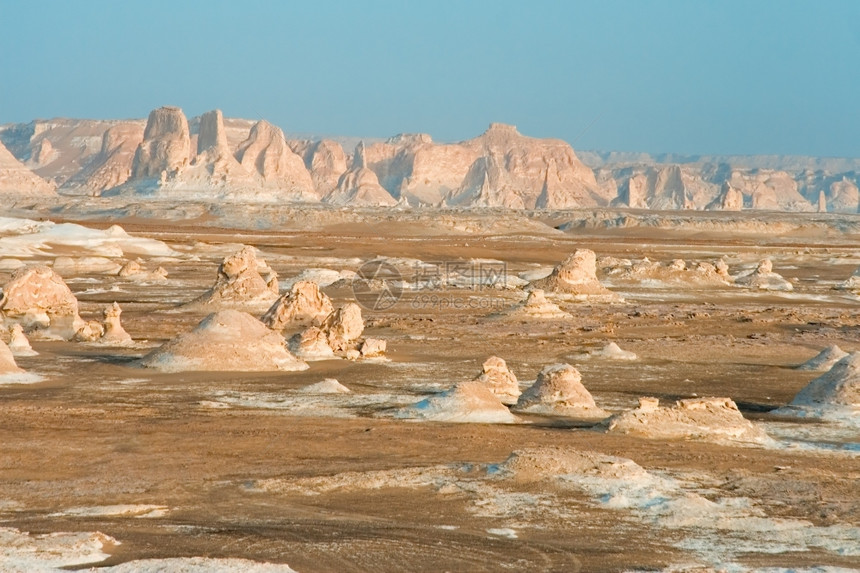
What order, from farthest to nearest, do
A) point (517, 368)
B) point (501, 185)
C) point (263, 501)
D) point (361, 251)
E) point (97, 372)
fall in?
1. point (501, 185)
2. point (361, 251)
3. point (517, 368)
4. point (97, 372)
5. point (263, 501)

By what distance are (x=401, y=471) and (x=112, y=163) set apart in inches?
5914

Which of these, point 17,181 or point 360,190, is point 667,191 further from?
point 17,181

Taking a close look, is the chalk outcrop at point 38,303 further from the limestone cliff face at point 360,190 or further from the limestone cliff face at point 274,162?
the limestone cliff face at point 360,190

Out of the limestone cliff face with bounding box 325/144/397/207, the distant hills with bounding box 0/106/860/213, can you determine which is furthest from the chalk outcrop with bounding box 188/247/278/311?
the limestone cliff face with bounding box 325/144/397/207

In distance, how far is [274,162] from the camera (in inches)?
5472

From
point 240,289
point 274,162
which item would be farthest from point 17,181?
point 240,289

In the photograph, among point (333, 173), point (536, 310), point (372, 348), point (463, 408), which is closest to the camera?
point (463, 408)

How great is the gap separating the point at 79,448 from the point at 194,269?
2821cm

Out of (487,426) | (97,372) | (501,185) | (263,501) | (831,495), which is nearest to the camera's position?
(263,501)

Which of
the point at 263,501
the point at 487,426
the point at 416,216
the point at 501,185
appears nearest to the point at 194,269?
the point at 487,426

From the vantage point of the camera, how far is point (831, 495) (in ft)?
27.5

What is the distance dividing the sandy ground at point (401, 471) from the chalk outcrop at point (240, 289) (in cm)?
408

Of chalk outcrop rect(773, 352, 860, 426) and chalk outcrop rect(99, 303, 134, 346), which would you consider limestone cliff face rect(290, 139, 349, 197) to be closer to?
chalk outcrop rect(99, 303, 134, 346)

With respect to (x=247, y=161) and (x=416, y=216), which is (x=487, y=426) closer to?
(x=416, y=216)
